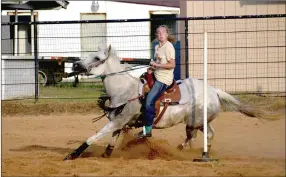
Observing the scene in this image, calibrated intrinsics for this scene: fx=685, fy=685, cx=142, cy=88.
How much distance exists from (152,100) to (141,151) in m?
1.00

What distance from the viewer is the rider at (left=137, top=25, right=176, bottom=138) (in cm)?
955

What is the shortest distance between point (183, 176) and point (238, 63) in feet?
26.4

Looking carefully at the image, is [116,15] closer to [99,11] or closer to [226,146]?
[99,11]

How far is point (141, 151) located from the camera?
33.6 ft

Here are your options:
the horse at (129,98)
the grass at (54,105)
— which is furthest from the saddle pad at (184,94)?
the grass at (54,105)

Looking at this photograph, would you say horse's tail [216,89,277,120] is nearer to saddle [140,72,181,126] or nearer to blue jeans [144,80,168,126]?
saddle [140,72,181,126]

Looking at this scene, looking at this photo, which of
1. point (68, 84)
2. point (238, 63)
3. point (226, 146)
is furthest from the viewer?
point (68, 84)

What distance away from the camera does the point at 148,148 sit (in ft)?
33.6

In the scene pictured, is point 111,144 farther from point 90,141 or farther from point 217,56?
point 217,56

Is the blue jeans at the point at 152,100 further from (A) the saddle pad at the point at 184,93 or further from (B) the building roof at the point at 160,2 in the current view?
(B) the building roof at the point at 160,2

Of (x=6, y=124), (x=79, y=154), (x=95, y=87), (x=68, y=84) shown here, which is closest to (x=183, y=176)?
(x=79, y=154)

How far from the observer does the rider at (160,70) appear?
955 cm

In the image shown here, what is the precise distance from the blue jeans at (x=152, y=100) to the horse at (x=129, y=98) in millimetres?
213

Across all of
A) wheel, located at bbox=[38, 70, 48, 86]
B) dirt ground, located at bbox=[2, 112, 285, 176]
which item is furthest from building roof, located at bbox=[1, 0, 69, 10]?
dirt ground, located at bbox=[2, 112, 285, 176]
